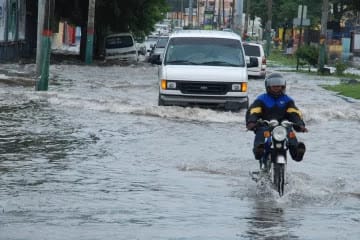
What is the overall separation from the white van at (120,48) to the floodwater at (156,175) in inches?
1131

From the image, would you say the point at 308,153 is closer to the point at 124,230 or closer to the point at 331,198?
the point at 331,198

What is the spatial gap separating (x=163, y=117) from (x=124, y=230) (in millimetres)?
12306

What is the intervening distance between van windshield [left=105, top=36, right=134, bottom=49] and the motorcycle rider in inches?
1663

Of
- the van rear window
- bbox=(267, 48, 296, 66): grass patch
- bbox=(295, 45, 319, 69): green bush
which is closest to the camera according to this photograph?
the van rear window

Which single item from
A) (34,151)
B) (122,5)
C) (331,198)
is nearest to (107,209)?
(331,198)

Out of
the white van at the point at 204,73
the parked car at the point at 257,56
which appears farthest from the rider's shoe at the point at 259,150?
the parked car at the point at 257,56

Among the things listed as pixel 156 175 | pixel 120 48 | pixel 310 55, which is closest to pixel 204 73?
pixel 156 175

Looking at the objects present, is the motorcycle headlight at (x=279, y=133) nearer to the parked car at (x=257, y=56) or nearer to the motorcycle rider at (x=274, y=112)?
the motorcycle rider at (x=274, y=112)

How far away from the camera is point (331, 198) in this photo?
1233 cm

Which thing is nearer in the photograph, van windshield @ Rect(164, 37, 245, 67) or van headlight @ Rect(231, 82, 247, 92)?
van headlight @ Rect(231, 82, 247, 92)

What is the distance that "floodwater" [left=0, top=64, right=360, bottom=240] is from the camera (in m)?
10.0

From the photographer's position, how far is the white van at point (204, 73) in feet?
73.5

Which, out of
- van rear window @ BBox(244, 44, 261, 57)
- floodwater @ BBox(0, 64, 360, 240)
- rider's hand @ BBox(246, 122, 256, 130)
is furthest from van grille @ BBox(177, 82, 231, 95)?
van rear window @ BBox(244, 44, 261, 57)

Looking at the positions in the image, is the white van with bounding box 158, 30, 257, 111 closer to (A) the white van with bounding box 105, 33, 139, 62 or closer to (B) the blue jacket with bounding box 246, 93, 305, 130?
(B) the blue jacket with bounding box 246, 93, 305, 130
